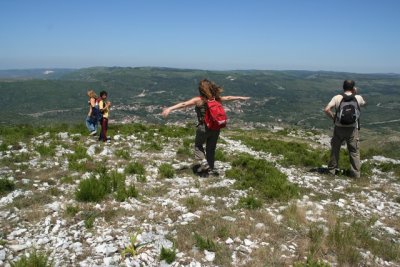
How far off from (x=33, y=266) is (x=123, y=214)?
8.57 feet

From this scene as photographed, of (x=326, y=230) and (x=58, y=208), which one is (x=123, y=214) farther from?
(x=326, y=230)

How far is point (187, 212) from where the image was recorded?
8203 mm

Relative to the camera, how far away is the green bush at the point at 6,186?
906cm

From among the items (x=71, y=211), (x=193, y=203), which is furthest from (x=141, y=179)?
(x=71, y=211)

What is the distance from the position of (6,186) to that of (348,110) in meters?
10.7

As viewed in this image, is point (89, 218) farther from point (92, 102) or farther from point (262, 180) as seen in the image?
point (92, 102)

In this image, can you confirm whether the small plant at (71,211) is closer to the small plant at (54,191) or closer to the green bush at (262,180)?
the small plant at (54,191)

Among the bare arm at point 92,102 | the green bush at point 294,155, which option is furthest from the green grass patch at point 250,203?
the bare arm at point 92,102

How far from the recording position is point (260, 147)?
17.8 metres

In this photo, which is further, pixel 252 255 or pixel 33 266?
pixel 252 255

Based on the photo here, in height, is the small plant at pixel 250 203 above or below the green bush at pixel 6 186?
below

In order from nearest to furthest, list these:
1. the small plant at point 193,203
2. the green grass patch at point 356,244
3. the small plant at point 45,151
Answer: the green grass patch at point 356,244 < the small plant at point 193,203 < the small plant at point 45,151

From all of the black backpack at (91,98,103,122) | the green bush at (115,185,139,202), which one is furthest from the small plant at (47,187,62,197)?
the black backpack at (91,98,103,122)

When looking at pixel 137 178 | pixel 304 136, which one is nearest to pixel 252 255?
pixel 137 178
